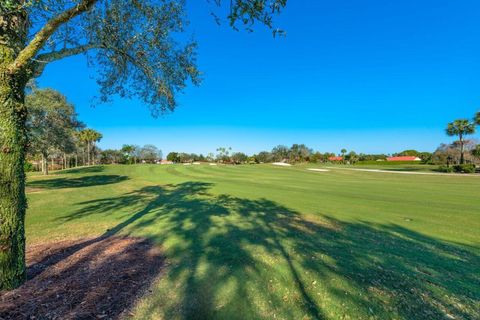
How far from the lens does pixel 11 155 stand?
3.43 meters

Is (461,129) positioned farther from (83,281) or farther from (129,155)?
(129,155)

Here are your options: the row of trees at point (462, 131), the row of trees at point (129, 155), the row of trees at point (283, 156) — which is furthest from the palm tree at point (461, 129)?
the row of trees at point (129, 155)

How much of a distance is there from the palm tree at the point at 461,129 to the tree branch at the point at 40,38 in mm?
62942

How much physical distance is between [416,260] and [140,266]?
5688 millimetres

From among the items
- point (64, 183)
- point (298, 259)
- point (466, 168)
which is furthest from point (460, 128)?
point (64, 183)

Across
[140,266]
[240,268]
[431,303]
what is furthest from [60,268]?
[431,303]

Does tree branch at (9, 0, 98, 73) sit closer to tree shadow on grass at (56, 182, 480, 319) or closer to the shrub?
tree shadow on grass at (56, 182, 480, 319)

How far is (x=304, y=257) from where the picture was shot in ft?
16.1

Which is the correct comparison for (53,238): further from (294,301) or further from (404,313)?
(404,313)

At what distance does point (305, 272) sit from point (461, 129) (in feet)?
201

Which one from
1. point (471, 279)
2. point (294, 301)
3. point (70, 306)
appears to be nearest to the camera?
point (70, 306)

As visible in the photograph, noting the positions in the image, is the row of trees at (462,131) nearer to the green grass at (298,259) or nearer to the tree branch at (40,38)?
the green grass at (298,259)

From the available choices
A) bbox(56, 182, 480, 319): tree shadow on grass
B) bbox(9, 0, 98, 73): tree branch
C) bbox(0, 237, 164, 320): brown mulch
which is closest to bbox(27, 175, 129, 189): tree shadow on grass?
bbox(56, 182, 480, 319): tree shadow on grass

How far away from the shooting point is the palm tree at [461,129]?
45797 mm
